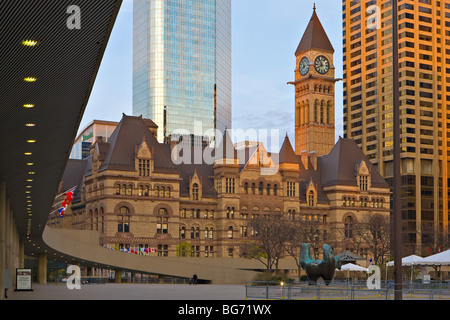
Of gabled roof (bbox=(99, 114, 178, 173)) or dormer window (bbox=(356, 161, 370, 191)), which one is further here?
dormer window (bbox=(356, 161, 370, 191))

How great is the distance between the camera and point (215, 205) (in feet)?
427

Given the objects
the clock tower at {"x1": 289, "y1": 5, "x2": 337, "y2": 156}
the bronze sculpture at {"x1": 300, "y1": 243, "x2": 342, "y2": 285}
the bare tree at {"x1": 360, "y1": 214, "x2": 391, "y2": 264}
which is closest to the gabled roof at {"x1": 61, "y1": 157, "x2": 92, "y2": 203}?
the bare tree at {"x1": 360, "y1": 214, "x2": 391, "y2": 264}

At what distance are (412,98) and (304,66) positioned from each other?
29.3m

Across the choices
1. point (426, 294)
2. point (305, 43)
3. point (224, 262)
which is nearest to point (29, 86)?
point (426, 294)

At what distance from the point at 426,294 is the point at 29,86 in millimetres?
29606

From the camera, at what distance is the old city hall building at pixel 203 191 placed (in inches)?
4660

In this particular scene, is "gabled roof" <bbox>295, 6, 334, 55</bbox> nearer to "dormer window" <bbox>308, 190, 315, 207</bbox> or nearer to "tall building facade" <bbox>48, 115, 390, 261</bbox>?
"tall building facade" <bbox>48, 115, 390, 261</bbox>

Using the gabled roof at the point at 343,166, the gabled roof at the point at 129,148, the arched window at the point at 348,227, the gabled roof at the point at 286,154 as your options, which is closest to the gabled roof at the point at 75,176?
the gabled roof at the point at 129,148

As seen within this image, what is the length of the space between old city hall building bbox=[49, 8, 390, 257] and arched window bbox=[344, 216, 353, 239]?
294 millimetres

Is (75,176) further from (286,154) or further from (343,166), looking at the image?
(343,166)

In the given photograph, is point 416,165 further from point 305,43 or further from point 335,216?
point 335,216

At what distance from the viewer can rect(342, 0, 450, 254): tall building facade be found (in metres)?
183

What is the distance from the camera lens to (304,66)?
17288 centimetres

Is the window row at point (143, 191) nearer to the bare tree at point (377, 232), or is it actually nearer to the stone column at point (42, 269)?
the stone column at point (42, 269)
